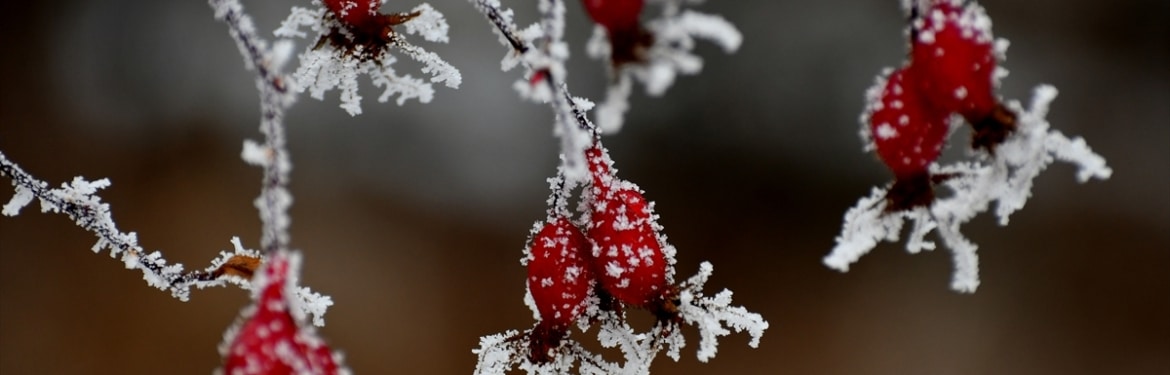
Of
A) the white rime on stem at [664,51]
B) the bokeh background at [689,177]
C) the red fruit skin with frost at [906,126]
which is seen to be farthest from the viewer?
the bokeh background at [689,177]

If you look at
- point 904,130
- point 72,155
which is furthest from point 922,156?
point 72,155

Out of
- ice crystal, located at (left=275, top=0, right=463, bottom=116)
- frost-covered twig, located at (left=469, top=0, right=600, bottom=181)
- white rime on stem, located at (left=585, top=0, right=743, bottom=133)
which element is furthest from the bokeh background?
white rime on stem, located at (left=585, top=0, right=743, bottom=133)

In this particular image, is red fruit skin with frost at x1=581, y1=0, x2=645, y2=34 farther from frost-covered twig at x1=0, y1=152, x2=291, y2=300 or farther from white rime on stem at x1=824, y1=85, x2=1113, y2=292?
frost-covered twig at x1=0, y1=152, x2=291, y2=300

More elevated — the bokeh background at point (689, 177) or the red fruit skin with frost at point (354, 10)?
the bokeh background at point (689, 177)

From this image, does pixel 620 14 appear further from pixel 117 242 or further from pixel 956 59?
pixel 117 242

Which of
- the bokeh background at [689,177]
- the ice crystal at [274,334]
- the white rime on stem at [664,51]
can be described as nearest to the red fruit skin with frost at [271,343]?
the ice crystal at [274,334]

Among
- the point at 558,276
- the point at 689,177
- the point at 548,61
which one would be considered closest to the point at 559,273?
the point at 558,276

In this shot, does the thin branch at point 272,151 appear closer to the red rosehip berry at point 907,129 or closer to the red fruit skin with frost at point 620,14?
the red fruit skin with frost at point 620,14
